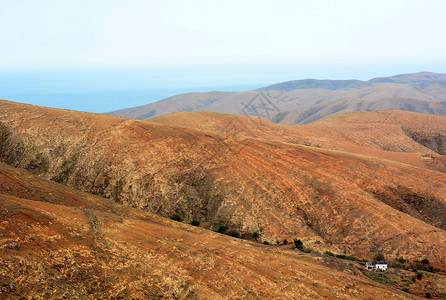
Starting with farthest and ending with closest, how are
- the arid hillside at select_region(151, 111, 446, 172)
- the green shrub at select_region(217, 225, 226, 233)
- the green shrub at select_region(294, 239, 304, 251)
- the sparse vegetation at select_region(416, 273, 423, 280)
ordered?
the arid hillside at select_region(151, 111, 446, 172)
the green shrub at select_region(217, 225, 226, 233)
the green shrub at select_region(294, 239, 304, 251)
the sparse vegetation at select_region(416, 273, 423, 280)

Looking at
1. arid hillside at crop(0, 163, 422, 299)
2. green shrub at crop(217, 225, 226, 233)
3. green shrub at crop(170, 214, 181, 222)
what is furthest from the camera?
green shrub at crop(170, 214, 181, 222)

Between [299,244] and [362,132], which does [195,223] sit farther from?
[362,132]

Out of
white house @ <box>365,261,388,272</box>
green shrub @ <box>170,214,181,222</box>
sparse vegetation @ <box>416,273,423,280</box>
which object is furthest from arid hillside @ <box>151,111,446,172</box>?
sparse vegetation @ <box>416,273,423,280</box>

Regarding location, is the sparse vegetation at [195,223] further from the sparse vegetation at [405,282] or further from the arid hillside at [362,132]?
the arid hillside at [362,132]

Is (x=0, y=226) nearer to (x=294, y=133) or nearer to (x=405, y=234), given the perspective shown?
(x=405, y=234)

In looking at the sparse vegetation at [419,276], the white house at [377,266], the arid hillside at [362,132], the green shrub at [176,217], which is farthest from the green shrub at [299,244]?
the arid hillside at [362,132]

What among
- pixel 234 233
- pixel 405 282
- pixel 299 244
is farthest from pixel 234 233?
pixel 405 282

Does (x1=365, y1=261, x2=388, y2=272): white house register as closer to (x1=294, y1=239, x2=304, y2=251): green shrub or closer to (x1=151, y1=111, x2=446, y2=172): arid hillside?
(x1=294, y1=239, x2=304, y2=251): green shrub
